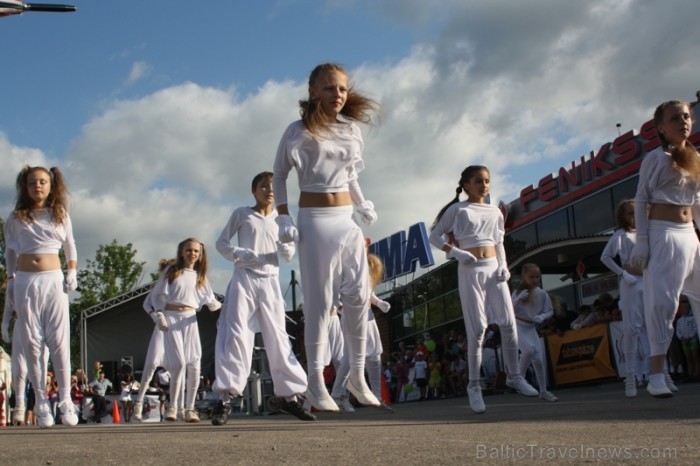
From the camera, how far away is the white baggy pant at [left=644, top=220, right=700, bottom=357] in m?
7.02

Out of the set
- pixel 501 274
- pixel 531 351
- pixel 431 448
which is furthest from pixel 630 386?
pixel 431 448

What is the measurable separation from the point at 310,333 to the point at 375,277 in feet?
20.4

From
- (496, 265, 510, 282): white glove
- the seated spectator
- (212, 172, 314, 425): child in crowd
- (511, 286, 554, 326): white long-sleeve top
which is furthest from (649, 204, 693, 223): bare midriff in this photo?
the seated spectator

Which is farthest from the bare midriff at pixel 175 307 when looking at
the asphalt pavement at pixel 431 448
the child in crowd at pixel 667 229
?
the asphalt pavement at pixel 431 448

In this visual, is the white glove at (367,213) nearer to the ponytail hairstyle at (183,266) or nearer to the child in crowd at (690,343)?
the ponytail hairstyle at (183,266)

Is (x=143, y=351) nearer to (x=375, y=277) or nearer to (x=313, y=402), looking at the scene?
(x=375, y=277)

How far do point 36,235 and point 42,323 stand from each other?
2.79ft

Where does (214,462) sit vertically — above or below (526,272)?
below

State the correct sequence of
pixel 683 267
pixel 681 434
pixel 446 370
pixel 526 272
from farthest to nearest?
pixel 446 370, pixel 526 272, pixel 683 267, pixel 681 434

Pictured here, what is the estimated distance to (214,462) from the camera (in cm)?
355

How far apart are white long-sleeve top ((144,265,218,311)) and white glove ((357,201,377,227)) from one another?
626 cm

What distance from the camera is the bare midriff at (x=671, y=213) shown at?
7.19 meters

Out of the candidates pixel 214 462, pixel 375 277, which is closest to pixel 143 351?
pixel 375 277

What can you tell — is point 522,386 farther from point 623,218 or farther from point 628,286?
point 623,218
